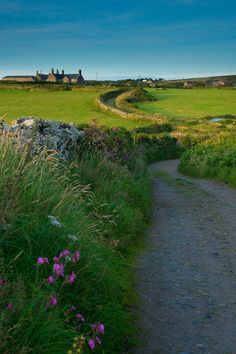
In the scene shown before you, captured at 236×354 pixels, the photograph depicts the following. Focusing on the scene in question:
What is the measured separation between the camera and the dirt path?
6.01 meters

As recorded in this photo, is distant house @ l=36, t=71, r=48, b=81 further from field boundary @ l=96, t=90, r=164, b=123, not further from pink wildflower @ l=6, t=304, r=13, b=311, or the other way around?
pink wildflower @ l=6, t=304, r=13, b=311

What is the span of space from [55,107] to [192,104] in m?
22.8

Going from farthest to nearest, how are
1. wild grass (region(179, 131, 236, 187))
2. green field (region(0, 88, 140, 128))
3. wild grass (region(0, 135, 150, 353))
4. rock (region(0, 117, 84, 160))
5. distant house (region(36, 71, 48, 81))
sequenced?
distant house (region(36, 71, 48, 81)), green field (region(0, 88, 140, 128)), wild grass (region(179, 131, 236, 187)), rock (region(0, 117, 84, 160)), wild grass (region(0, 135, 150, 353))

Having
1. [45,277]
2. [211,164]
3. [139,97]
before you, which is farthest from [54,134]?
[139,97]

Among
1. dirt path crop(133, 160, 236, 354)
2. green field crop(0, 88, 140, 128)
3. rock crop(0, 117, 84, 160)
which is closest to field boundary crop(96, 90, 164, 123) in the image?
green field crop(0, 88, 140, 128)

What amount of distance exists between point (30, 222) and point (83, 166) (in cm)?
634

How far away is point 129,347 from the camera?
5.67 m

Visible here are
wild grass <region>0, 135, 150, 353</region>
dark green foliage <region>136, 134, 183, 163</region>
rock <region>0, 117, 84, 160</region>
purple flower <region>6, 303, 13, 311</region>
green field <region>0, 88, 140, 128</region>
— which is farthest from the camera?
green field <region>0, 88, 140, 128</region>

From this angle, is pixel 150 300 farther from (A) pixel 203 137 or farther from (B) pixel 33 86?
(B) pixel 33 86

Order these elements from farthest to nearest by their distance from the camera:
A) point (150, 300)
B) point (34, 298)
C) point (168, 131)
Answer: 1. point (168, 131)
2. point (150, 300)
3. point (34, 298)

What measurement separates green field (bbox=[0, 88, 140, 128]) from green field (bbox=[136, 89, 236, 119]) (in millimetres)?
8102

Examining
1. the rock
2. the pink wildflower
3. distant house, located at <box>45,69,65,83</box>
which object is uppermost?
the pink wildflower

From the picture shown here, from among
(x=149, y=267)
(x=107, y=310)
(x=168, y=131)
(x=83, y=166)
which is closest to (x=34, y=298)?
(x=107, y=310)

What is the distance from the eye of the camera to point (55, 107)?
7262 cm
